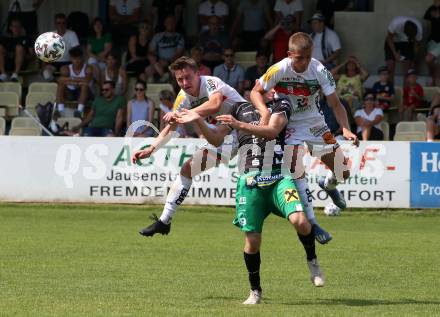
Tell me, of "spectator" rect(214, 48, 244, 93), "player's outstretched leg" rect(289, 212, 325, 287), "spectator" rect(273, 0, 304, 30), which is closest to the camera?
"player's outstretched leg" rect(289, 212, 325, 287)

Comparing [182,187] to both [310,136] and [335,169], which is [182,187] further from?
[335,169]

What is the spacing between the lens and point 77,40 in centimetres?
2455

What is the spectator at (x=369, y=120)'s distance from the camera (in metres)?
21.6

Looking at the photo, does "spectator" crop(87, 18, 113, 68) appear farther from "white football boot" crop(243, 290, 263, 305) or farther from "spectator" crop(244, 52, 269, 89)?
"white football boot" crop(243, 290, 263, 305)

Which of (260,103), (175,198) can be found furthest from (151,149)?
(260,103)

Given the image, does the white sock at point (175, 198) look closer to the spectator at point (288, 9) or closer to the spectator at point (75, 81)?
the spectator at point (75, 81)

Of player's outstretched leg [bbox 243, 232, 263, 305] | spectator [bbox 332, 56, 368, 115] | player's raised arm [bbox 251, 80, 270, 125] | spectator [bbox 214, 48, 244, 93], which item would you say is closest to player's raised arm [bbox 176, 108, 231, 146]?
player's raised arm [bbox 251, 80, 270, 125]

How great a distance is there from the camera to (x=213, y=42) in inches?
949

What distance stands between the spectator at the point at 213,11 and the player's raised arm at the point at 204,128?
1374 cm

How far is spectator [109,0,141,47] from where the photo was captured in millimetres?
25594

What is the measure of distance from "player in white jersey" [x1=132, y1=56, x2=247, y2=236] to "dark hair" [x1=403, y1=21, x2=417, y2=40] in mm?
12440

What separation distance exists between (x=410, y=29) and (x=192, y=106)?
13.6 m

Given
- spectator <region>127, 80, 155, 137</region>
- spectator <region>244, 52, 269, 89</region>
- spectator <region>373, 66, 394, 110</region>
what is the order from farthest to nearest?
spectator <region>244, 52, 269, 89</region>, spectator <region>373, 66, 394, 110</region>, spectator <region>127, 80, 155, 137</region>

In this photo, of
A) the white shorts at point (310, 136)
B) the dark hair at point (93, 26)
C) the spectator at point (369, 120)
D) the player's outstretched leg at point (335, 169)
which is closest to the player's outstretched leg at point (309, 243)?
the white shorts at point (310, 136)
